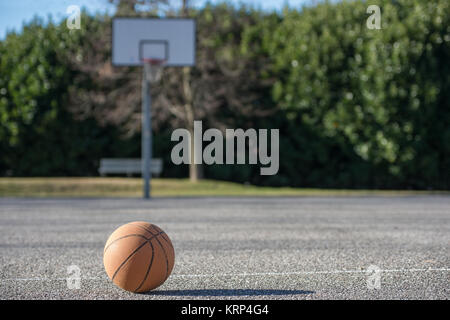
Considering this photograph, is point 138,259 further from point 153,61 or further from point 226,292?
point 153,61

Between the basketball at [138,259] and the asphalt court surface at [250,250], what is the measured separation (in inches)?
5.3

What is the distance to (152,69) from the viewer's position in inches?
710

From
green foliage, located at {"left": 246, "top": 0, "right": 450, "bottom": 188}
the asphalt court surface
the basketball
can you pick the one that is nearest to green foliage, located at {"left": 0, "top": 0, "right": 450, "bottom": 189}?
green foliage, located at {"left": 246, "top": 0, "right": 450, "bottom": 188}

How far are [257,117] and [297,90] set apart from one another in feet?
7.27

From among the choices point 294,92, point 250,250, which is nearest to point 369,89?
point 294,92

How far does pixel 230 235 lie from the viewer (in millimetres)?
9242

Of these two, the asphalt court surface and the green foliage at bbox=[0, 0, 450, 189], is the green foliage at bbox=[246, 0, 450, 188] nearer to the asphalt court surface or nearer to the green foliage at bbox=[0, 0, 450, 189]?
the green foliage at bbox=[0, 0, 450, 189]

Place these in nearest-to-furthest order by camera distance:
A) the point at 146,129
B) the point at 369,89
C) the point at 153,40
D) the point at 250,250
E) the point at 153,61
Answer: the point at 250,250 → the point at 146,129 → the point at 153,61 → the point at 153,40 → the point at 369,89

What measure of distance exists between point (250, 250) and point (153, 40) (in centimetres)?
1287

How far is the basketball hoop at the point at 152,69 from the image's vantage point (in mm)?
17766

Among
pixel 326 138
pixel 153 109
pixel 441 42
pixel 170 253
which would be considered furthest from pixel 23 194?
pixel 441 42

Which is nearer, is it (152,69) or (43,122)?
(152,69)
